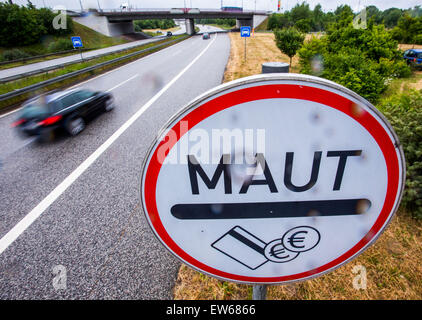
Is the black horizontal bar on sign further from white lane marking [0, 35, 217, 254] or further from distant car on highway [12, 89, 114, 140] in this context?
distant car on highway [12, 89, 114, 140]

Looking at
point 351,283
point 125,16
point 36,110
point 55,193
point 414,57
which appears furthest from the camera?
point 125,16

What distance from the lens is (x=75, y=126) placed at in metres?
6.73

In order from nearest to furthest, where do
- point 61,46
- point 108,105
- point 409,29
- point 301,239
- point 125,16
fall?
1. point 301,239
2. point 108,105
3. point 409,29
4. point 61,46
5. point 125,16

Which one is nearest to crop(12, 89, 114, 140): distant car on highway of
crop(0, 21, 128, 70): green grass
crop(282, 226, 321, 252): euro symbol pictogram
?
crop(282, 226, 321, 252): euro symbol pictogram

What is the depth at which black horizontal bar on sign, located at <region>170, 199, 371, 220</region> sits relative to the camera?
84 cm

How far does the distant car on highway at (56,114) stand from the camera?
6117 mm

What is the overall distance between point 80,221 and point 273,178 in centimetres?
365

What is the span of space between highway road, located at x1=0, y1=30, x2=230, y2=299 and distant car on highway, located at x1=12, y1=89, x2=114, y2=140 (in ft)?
1.08

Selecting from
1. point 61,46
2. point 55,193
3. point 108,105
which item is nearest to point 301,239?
point 55,193

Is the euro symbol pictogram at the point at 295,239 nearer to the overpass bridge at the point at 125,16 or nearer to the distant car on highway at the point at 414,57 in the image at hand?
the distant car on highway at the point at 414,57

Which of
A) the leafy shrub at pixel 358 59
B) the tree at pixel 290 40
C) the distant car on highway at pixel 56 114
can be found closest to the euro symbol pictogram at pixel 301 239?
the distant car on highway at pixel 56 114

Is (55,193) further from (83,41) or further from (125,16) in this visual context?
(125,16)

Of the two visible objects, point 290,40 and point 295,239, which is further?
point 290,40

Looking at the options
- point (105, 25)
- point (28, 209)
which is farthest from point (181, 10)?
point (28, 209)
